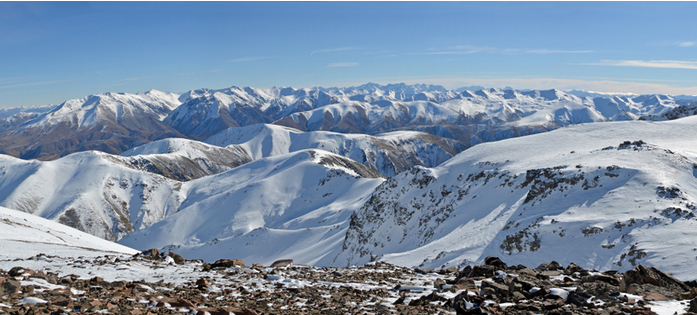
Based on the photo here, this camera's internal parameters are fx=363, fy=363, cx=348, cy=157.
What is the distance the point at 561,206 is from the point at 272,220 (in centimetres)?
12571

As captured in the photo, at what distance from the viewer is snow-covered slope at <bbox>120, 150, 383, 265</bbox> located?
9705 centimetres

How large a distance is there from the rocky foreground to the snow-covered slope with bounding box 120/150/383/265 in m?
56.7

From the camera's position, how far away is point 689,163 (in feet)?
110

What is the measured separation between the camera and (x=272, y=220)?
146 meters

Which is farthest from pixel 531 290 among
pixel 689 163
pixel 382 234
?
pixel 382 234

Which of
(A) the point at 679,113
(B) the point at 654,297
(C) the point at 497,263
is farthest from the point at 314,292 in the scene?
(A) the point at 679,113

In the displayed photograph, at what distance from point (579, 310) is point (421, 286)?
6.88 m

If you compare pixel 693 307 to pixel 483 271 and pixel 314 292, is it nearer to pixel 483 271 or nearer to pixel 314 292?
pixel 483 271

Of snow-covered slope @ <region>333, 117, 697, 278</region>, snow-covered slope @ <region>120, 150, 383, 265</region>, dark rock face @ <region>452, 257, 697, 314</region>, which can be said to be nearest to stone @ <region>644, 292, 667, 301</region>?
dark rock face @ <region>452, 257, 697, 314</region>

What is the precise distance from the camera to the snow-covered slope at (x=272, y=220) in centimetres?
9705

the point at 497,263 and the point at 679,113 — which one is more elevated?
the point at 679,113

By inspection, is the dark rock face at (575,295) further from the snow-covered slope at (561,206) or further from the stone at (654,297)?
the snow-covered slope at (561,206)

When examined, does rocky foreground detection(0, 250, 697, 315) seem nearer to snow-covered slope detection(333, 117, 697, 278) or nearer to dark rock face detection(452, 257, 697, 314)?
dark rock face detection(452, 257, 697, 314)

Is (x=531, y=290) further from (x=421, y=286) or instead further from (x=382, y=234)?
(x=382, y=234)
